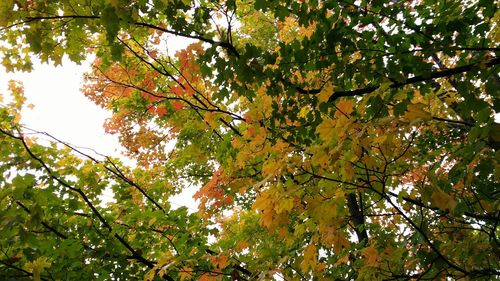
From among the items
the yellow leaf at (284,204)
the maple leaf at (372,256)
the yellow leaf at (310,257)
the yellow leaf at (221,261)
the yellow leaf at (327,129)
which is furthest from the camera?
the yellow leaf at (221,261)

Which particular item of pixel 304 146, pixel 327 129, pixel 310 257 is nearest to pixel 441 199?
pixel 327 129

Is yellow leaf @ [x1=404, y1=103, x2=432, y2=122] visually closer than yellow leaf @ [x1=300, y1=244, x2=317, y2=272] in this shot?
Yes

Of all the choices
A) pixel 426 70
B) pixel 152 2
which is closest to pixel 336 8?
pixel 426 70

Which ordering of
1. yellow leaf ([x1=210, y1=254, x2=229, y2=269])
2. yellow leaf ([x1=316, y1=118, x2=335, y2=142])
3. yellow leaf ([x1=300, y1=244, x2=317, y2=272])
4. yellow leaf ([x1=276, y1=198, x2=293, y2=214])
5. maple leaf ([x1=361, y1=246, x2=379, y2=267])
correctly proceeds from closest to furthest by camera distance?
yellow leaf ([x1=316, y1=118, x2=335, y2=142]), yellow leaf ([x1=276, y1=198, x2=293, y2=214]), yellow leaf ([x1=300, y1=244, x2=317, y2=272]), maple leaf ([x1=361, y1=246, x2=379, y2=267]), yellow leaf ([x1=210, y1=254, x2=229, y2=269])

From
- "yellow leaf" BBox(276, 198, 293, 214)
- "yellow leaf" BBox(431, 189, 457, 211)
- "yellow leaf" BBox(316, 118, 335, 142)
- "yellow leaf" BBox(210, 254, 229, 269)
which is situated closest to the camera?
"yellow leaf" BBox(431, 189, 457, 211)

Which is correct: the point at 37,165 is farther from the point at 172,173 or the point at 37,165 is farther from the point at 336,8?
the point at 172,173

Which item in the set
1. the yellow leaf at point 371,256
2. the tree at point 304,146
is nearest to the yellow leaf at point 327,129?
the tree at point 304,146

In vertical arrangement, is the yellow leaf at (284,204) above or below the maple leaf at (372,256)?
above

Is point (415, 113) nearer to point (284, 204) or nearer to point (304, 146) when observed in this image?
point (284, 204)

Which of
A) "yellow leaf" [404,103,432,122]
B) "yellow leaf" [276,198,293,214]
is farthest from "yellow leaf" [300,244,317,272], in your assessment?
"yellow leaf" [404,103,432,122]

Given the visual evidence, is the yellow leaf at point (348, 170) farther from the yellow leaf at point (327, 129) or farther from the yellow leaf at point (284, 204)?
the yellow leaf at point (284, 204)

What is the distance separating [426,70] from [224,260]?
1959 mm

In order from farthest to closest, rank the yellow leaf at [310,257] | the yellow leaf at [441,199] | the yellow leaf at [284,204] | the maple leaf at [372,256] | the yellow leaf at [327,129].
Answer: the maple leaf at [372,256], the yellow leaf at [310,257], the yellow leaf at [284,204], the yellow leaf at [327,129], the yellow leaf at [441,199]

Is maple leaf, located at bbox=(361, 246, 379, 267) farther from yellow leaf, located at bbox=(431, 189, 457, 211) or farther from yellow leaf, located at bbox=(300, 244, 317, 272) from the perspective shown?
yellow leaf, located at bbox=(431, 189, 457, 211)
